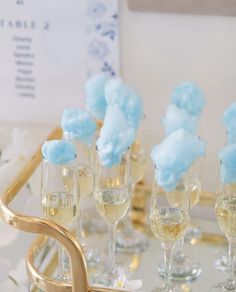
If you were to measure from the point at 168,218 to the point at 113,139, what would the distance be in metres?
0.16

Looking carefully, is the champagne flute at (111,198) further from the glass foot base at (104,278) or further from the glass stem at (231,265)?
the glass stem at (231,265)

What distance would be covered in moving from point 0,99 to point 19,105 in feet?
0.15

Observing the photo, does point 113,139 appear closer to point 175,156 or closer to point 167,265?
point 175,156

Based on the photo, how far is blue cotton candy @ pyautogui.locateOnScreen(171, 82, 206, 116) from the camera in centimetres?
126

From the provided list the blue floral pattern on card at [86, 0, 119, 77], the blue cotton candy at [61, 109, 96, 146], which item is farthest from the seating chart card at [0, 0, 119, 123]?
the blue cotton candy at [61, 109, 96, 146]

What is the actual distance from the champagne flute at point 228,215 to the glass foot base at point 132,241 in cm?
19

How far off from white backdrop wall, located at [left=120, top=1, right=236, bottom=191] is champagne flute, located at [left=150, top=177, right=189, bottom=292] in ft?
1.00

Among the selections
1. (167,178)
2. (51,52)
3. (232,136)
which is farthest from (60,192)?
(51,52)

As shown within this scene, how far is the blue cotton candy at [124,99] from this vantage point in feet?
4.16

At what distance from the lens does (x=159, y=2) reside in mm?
1392

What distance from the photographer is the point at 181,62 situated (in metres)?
1.44

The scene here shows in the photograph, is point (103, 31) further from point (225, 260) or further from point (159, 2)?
point (225, 260)

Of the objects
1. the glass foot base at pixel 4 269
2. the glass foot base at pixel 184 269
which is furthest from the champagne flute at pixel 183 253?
the glass foot base at pixel 4 269

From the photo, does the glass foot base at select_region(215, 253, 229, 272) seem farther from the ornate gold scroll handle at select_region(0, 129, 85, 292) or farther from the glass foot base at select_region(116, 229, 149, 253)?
the ornate gold scroll handle at select_region(0, 129, 85, 292)
